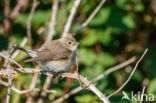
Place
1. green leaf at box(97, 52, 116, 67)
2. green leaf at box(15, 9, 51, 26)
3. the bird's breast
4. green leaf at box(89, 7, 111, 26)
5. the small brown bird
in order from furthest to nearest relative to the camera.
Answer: green leaf at box(15, 9, 51, 26), green leaf at box(97, 52, 116, 67), green leaf at box(89, 7, 111, 26), the bird's breast, the small brown bird

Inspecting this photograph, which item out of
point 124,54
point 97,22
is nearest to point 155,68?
point 124,54

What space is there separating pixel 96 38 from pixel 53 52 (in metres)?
1.15

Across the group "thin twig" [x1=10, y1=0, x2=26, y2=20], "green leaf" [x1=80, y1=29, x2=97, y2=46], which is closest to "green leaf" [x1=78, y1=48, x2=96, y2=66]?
"green leaf" [x1=80, y1=29, x2=97, y2=46]

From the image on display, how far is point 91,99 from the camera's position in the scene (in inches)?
213

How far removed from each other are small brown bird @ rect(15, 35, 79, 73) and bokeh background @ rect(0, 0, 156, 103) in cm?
45

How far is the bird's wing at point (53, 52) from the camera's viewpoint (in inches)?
177

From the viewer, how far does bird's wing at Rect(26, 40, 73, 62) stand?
14.8 feet

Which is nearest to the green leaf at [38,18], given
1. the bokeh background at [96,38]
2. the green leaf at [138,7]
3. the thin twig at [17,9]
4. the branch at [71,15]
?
the bokeh background at [96,38]

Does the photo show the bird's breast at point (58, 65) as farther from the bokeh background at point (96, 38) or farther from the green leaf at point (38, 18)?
the green leaf at point (38, 18)

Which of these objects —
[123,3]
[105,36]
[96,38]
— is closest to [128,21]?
[123,3]

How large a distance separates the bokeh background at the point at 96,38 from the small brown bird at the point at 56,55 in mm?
445

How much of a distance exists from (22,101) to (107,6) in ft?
6.45

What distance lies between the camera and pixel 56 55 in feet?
15.7

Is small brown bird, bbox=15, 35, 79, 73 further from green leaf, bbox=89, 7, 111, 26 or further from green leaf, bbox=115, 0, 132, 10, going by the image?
green leaf, bbox=115, 0, 132, 10
